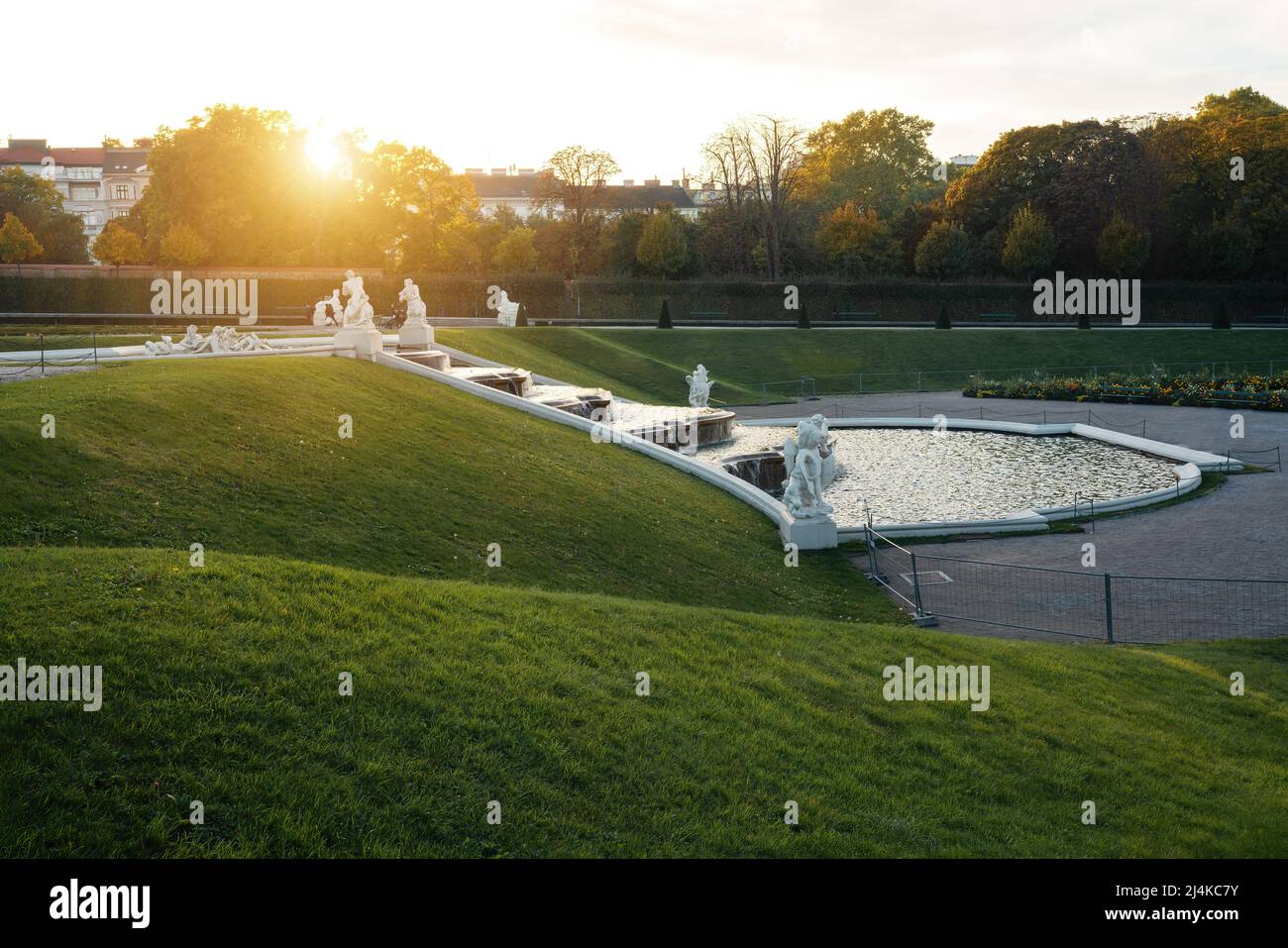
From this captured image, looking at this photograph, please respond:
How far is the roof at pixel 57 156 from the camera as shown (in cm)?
12175

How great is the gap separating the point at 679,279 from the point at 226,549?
58091mm

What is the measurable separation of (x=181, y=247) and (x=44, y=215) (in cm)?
2647

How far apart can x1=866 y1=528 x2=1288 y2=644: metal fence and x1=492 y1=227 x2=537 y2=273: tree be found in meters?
51.7

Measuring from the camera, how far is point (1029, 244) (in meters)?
66.5

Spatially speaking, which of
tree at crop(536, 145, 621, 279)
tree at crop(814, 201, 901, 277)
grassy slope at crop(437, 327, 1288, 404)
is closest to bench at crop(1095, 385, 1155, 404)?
grassy slope at crop(437, 327, 1288, 404)

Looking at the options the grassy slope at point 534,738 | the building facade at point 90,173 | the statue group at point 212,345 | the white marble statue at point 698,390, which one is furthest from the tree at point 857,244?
the building facade at point 90,173

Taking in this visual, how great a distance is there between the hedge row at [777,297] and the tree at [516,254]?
12.8ft

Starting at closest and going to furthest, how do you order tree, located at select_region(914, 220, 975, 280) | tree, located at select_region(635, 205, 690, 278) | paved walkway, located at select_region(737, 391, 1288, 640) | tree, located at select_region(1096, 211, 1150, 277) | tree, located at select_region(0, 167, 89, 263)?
paved walkway, located at select_region(737, 391, 1288, 640) → tree, located at select_region(1096, 211, 1150, 277) → tree, located at select_region(635, 205, 690, 278) → tree, located at select_region(914, 220, 975, 280) → tree, located at select_region(0, 167, 89, 263)

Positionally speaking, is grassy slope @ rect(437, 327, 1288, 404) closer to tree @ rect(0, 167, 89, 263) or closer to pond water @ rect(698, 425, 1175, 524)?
pond water @ rect(698, 425, 1175, 524)

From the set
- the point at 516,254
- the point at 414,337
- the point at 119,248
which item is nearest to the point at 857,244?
the point at 516,254

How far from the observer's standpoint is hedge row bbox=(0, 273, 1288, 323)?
202 feet

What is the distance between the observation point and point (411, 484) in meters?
18.4

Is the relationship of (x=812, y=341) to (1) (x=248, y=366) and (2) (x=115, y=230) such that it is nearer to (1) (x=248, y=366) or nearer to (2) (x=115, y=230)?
(1) (x=248, y=366)
